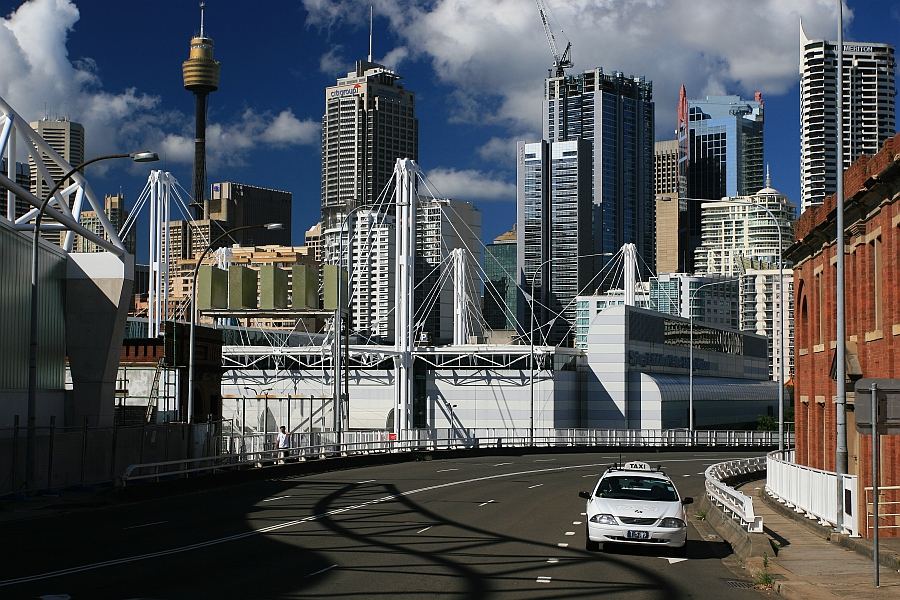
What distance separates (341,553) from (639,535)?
5.21 m

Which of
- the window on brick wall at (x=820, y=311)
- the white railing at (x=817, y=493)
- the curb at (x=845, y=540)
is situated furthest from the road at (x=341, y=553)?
the window on brick wall at (x=820, y=311)

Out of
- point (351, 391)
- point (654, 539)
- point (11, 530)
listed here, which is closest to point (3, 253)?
point (11, 530)

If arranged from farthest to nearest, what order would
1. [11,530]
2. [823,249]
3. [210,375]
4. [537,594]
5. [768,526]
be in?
[210,375] < [823,249] < [768,526] < [11,530] < [537,594]

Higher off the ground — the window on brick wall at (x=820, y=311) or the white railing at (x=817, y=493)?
the window on brick wall at (x=820, y=311)

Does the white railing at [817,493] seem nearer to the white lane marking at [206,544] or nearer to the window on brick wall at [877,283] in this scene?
the window on brick wall at [877,283]

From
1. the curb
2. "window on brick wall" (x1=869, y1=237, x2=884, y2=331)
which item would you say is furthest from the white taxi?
"window on brick wall" (x1=869, y1=237, x2=884, y2=331)

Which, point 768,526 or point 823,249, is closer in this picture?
point 768,526

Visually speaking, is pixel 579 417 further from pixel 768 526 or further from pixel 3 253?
pixel 768 526

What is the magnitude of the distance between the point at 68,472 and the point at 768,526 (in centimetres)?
1825

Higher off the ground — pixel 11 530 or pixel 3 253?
pixel 3 253

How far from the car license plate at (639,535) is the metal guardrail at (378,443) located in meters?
14.8

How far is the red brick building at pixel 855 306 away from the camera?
26.6 metres

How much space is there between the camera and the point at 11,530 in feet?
79.9

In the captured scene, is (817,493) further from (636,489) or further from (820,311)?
(820,311)
